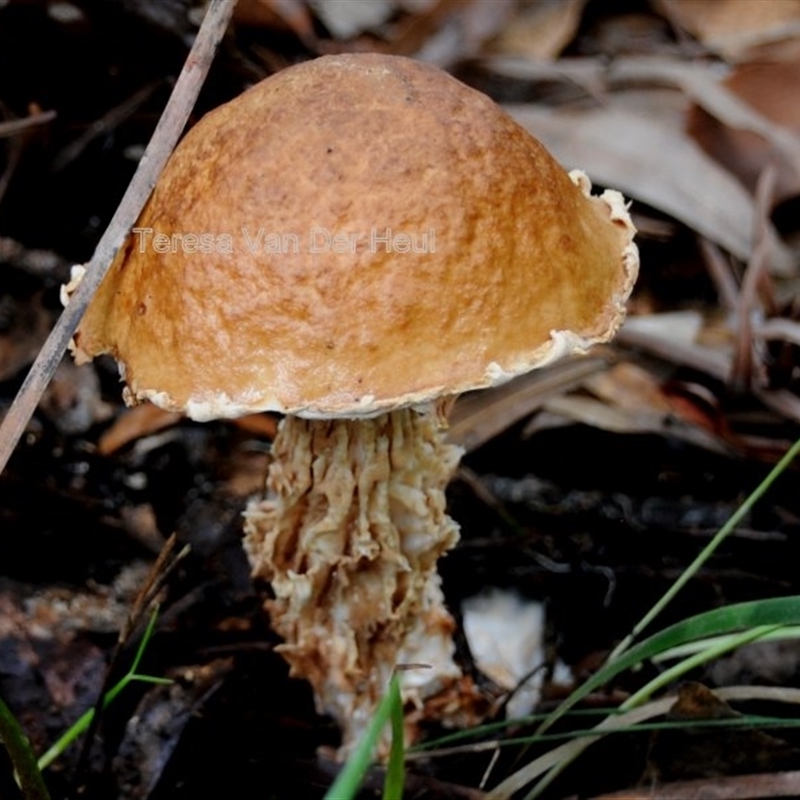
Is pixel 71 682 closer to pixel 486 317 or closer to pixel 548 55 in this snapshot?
pixel 486 317

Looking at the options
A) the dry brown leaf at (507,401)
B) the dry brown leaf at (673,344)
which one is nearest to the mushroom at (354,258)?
the dry brown leaf at (507,401)

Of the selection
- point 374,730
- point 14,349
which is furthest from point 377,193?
point 14,349

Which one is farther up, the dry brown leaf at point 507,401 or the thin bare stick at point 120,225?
the thin bare stick at point 120,225

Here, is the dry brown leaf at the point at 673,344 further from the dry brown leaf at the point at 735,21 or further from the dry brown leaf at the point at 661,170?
the dry brown leaf at the point at 735,21

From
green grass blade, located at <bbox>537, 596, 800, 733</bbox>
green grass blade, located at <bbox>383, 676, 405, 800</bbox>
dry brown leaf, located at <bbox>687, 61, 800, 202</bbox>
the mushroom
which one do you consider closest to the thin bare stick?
the mushroom

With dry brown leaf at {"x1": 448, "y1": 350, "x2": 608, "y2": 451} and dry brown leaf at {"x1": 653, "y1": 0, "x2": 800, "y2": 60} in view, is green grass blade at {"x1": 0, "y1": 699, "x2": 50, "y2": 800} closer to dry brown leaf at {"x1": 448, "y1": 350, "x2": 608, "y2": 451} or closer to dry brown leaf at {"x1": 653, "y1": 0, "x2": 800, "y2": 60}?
dry brown leaf at {"x1": 448, "y1": 350, "x2": 608, "y2": 451}

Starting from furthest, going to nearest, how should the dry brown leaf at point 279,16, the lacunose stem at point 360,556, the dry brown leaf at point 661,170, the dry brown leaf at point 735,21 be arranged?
the dry brown leaf at point 735,21 < the dry brown leaf at point 279,16 < the dry brown leaf at point 661,170 < the lacunose stem at point 360,556

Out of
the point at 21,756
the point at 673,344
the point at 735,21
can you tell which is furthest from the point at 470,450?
the point at 735,21

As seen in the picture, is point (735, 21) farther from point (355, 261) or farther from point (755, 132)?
point (355, 261)
